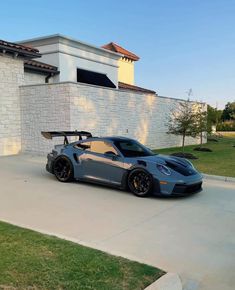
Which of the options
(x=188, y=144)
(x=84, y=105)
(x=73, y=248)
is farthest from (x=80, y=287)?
(x=188, y=144)

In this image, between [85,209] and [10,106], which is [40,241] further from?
[10,106]

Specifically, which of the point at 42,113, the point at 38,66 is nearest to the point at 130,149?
the point at 42,113

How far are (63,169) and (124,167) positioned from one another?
6.56ft

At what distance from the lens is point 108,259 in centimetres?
418

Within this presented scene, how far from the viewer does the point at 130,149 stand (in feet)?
28.8

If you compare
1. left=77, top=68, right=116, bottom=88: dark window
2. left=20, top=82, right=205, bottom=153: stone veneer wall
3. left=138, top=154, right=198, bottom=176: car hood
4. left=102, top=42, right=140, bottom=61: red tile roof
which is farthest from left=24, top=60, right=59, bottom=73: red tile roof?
left=102, top=42, right=140, bottom=61: red tile roof

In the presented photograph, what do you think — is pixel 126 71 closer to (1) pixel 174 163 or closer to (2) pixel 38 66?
(2) pixel 38 66

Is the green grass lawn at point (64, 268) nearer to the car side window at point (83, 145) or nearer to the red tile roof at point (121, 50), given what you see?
the car side window at point (83, 145)

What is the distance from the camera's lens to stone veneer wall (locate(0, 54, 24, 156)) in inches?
590

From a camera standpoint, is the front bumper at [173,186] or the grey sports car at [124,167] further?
the grey sports car at [124,167]

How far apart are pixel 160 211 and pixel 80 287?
11.6ft

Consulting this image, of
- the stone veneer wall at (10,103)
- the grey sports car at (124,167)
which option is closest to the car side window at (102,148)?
the grey sports car at (124,167)

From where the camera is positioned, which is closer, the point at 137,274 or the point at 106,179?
the point at 137,274

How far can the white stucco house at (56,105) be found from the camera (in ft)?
47.4
